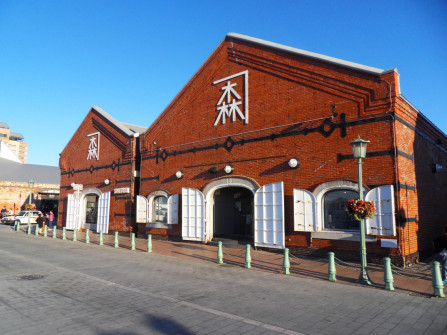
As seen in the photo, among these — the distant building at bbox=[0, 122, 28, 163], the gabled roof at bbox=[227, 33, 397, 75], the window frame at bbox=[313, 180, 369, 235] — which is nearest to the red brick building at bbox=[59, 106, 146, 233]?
the gabled roof at bbox=[227, 33, 397, 75]

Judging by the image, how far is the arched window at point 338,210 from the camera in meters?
11.8

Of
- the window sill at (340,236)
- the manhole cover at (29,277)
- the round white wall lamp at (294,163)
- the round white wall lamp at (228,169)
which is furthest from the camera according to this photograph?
the round white wall lamp at (228,169)

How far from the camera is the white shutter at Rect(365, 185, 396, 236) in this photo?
1048cm

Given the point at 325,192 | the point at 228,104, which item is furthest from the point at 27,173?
the point at 325,192

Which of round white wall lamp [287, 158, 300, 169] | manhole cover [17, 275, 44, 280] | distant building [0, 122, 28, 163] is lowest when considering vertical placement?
manhole cover [17, 275, 44, 280]

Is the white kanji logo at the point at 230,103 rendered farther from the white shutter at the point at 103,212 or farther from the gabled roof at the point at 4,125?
the gabled roof at the point at 4,125

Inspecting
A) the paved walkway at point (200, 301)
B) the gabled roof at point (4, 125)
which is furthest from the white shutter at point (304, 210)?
the gabled roof at point (4, 125)

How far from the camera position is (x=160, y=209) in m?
19.0

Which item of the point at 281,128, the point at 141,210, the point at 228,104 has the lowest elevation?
the point at 141,210

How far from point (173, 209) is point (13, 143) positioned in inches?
4505

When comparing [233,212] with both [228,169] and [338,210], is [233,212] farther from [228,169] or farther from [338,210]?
[338,210]

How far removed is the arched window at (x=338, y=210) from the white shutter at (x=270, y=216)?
1.72 metres

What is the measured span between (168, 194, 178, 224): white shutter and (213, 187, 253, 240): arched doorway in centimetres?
222

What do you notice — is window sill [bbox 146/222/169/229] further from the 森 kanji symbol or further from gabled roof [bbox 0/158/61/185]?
gabled roof [bbox 0/158/61/185]
